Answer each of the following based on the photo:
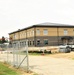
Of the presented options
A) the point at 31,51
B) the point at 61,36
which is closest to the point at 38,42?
the point at 61,36

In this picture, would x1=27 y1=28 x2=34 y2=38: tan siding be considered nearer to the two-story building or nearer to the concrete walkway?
the two-story building

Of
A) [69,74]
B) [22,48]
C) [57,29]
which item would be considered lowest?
[69,74]

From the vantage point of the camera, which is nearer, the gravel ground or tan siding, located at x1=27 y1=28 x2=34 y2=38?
the gravel ground

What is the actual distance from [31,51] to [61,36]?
22790 millimetres

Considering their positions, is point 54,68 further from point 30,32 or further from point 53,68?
point 30,32

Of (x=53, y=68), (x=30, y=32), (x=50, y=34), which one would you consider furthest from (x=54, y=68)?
(x=30, y=32)

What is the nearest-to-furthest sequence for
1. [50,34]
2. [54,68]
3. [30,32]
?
1. [54,68]
2. [50,34]
3. [30,32]

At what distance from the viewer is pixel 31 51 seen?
56.1 m

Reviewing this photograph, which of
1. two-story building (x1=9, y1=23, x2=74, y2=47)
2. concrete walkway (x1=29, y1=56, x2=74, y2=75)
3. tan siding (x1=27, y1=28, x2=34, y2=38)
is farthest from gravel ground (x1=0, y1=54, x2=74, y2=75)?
tan siding (x1=27, y1=28, x2=34, y2=38)

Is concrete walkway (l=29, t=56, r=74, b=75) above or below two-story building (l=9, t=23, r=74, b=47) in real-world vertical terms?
below

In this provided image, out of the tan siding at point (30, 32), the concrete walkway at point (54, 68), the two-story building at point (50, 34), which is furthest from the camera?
the tan siding at point (30, 32)

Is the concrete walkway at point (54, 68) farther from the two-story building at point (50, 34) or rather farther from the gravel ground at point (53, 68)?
the two-story building at point (50, 34)

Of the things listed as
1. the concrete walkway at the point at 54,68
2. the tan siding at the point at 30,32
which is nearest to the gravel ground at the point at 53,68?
the concrete walkway at the point at 54,68

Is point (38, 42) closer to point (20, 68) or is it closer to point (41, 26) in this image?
point (41, 26)
